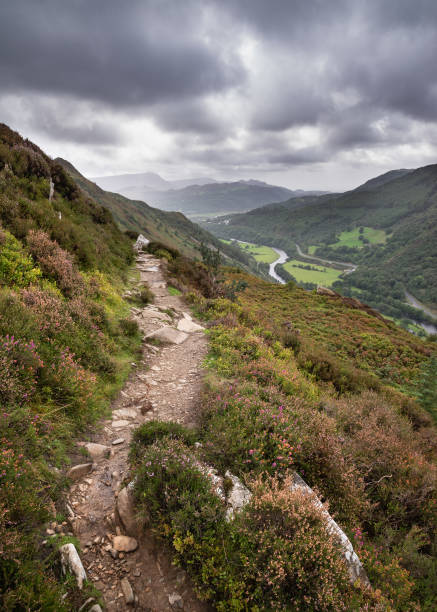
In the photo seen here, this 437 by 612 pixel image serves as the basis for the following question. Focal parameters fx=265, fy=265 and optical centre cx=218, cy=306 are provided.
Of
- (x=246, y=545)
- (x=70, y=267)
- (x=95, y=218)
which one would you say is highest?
(x=95, y=218)

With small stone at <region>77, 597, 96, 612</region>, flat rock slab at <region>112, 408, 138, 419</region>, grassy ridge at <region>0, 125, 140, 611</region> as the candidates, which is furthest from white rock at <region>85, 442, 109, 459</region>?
small stone at <region>77, 597, 96, 612</region>

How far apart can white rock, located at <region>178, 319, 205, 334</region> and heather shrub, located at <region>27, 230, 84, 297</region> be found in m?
3.96

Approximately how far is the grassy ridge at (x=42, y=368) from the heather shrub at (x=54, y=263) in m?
0.03

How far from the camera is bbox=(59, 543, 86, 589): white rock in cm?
262

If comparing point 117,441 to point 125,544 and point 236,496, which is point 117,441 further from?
point 236,496

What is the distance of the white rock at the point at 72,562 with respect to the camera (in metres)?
2.62

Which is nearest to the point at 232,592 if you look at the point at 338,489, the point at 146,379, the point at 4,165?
the point at 338,489

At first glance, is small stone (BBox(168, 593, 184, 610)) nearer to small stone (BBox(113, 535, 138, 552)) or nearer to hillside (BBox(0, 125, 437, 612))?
hillside (BBox(0, 125, 437, 612))

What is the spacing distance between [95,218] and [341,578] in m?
21.8

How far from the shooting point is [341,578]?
294 centimetres

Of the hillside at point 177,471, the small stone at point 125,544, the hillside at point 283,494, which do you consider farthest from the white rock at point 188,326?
the small stone at point 125,544

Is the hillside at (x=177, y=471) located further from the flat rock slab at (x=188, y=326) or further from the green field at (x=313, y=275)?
the green field at (x=313, y=275)

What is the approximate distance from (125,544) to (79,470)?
126 cm

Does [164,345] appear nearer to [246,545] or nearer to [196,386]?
[196,386]
